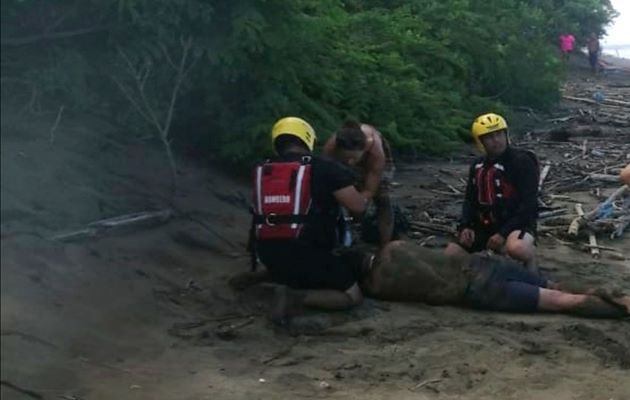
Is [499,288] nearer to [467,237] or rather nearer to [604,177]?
[467,237]

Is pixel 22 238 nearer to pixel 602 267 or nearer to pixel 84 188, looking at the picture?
pixel 84 188

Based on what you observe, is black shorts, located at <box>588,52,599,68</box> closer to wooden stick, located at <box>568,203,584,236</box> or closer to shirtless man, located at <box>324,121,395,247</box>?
wooden stick, located at <box>568,203,584,236</box>

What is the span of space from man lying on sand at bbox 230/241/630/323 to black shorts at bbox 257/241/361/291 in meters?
0.28

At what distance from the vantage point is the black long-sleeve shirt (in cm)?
827

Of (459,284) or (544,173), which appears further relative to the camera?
(544,173)

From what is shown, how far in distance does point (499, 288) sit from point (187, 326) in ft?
7.12

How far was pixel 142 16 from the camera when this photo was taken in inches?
194

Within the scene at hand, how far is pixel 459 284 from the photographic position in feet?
25.3

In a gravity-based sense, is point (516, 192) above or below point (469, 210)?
above

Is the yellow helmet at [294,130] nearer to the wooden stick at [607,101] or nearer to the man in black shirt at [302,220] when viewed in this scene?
the man in black shirt at [302,220]

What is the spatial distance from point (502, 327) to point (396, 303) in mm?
802

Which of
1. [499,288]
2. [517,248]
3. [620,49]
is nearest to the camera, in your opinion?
[499,288]

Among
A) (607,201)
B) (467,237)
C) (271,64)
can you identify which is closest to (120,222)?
(467,237)

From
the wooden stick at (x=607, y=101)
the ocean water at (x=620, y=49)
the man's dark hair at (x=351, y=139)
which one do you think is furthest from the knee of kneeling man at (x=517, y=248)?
the ocean water at (x=620, y=49)
